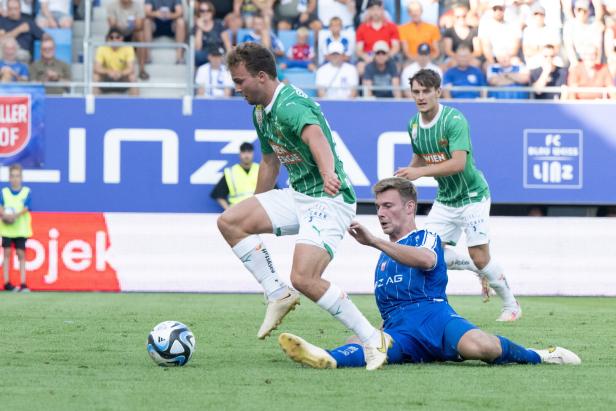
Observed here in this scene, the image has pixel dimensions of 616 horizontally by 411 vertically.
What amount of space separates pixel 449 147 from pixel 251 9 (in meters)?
9.42

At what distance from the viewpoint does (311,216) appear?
8.42 meters

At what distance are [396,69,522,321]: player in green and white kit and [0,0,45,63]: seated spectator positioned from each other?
9723mm

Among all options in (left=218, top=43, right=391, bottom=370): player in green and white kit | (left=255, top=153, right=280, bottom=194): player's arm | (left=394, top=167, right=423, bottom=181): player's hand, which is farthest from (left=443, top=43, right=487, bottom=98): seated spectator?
(left=218, top=43, right=391, bottom=370): player in green and white kit

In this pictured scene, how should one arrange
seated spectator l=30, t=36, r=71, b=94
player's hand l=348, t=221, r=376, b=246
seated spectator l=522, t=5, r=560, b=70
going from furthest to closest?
seated spectator l=522, t=5, r=560, b=70 → seated spectator l=30, t=36, r=71, b=94 → player's hand l=348, t=221, r=376, b=246

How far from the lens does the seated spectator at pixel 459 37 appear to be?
20.1m

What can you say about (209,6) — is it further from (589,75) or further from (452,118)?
(452,118)

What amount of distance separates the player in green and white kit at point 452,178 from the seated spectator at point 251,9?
870 cm

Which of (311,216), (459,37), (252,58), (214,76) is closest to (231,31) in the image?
(214,76)

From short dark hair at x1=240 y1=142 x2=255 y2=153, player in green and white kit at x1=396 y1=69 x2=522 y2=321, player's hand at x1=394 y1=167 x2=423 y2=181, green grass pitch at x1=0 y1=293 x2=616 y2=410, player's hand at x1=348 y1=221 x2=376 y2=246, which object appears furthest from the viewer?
short dark hair at x1=240 y1=142 x2=255 y2=153

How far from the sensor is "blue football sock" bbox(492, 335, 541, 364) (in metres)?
7.93

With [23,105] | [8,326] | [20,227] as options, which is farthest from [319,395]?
[23,105]

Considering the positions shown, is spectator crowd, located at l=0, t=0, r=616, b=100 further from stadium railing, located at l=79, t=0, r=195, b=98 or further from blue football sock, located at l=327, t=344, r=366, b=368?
blue football sock, located at l=327, t=344, r=366, b=368

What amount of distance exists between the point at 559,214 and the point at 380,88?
360 centimetres

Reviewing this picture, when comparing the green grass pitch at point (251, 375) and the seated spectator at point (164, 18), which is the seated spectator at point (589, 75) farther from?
the green grass pitch at point (251, 375)
